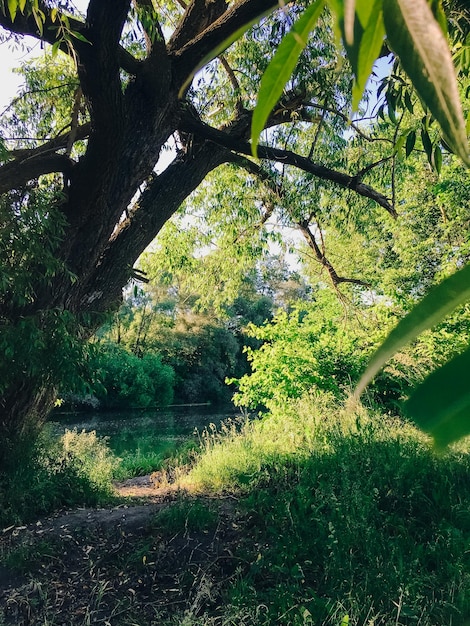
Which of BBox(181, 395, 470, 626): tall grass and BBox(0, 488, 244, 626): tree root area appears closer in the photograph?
BBox(181, 395, 470, 626): tall grass

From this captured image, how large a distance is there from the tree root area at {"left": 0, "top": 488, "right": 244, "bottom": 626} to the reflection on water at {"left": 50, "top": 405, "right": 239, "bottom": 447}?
12225 mm

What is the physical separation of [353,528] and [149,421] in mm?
19323

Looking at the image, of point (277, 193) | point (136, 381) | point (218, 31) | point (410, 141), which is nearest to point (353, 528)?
point (410, 141)

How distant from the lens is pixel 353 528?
3371 mm

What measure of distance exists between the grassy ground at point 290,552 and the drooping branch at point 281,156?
2.46m

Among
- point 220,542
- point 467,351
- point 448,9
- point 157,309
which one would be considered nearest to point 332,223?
point 220,542

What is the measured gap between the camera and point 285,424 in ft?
20.2

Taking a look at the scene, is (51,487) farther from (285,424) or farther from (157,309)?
(157,309)

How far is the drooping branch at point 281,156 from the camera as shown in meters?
4.95

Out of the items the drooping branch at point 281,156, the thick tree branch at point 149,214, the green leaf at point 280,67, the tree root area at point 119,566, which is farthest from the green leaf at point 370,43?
the drooping branch at point 281,156

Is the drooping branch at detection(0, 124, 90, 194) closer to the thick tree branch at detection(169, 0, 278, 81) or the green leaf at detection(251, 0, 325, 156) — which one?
the thick tree branch at detection(169, 0, 278, 81)

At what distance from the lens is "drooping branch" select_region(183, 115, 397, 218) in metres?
4.95

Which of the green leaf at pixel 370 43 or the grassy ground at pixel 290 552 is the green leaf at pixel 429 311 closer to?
the green leaf at pixel 370 43

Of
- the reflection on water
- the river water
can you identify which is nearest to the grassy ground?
the river water
